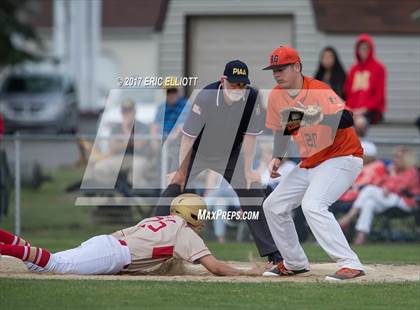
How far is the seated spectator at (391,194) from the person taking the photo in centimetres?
1512

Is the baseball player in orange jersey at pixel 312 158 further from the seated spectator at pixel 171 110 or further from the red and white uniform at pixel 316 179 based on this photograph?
the seated spectator at pixel 171 110

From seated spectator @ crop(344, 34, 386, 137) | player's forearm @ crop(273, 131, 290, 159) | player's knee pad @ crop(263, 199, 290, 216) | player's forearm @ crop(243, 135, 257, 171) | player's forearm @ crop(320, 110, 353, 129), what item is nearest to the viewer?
player's forearm @ crop(320, 110, 353, 129)

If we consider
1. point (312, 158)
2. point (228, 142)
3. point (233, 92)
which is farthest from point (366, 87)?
point (312, 158)

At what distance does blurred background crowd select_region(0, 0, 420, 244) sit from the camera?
1527 cm

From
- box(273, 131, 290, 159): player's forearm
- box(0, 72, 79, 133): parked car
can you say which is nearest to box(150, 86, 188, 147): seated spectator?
box(273, 131, 290, 159): player's forearm

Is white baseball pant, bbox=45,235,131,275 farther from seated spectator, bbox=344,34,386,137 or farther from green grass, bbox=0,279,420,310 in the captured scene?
seated spectator, bbox=344,34,386,137

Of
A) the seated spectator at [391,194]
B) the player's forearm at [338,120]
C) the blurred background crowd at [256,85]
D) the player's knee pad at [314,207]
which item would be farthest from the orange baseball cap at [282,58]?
the seated spectator at [391,194]

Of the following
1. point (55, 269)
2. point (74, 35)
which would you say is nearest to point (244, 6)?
point (55, 269)

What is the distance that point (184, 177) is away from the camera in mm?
10883

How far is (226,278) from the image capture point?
9.81 metres

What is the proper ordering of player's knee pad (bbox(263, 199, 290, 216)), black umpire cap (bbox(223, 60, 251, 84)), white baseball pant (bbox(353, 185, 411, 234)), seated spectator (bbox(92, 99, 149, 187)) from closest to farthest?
player's knee pad (bbox(263, 199, 290, 216)), black umpire cap (bbox(223, 60, 251, 84)), white baseball pant (bbox(353, 185, 411, 234)), seated spectator (bbox(92, 99, 149, 187))

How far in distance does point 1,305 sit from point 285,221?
9.64 ft

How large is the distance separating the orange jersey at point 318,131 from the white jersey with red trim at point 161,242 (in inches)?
48.9

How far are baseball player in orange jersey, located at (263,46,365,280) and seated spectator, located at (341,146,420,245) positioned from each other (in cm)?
513
